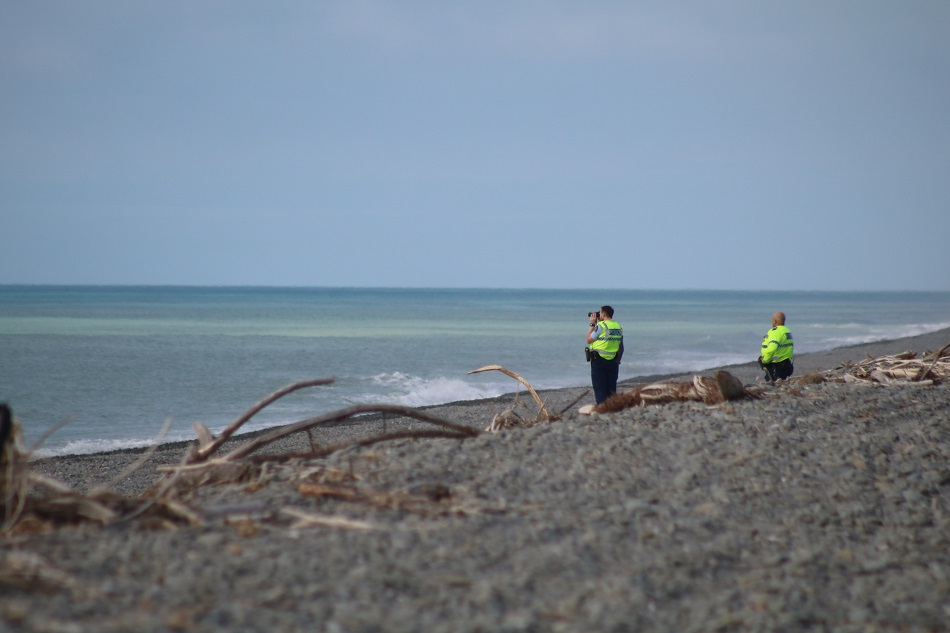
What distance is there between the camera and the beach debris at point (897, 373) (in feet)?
27.6

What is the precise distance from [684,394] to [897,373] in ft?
11.4

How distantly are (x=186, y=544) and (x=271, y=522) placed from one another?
15.9 inches

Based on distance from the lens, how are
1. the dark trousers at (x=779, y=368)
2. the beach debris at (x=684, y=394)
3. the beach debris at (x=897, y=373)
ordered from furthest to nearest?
the dark trousers at (x=779, y=368) → the beach debris at (x=897, y=373) → the beach debris at (x=684, y=394)

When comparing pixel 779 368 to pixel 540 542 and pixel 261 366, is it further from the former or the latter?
pixel 261 366

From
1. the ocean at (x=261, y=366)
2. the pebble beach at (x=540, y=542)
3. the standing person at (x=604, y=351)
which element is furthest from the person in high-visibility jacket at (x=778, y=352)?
the ocean at (x=261, y=366)

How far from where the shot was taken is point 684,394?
6.60 m

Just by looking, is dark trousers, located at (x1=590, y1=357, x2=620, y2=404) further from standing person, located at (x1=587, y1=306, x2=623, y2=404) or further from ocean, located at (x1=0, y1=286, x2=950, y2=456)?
ocean, located at (x1=0, y1=286, x2=950, y2=456)

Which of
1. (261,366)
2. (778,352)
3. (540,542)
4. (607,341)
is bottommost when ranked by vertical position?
(261,366)

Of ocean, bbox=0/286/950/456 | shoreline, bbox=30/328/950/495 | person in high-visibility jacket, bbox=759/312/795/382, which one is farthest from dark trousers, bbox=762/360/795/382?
ocean, bbox=0/286/950/456

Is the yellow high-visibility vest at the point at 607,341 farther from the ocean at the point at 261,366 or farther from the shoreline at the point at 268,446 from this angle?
the ocean at the point at 261,366

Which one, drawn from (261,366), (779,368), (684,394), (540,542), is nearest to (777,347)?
(779,368)

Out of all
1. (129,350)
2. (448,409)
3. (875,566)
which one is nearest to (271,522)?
(875,566)

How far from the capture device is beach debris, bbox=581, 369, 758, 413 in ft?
21.3

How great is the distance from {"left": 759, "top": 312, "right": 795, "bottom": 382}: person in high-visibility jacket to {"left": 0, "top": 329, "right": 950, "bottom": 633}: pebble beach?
21.0 ft
